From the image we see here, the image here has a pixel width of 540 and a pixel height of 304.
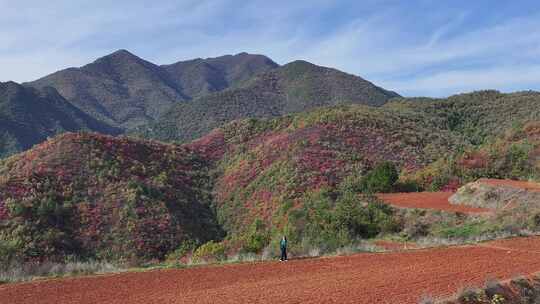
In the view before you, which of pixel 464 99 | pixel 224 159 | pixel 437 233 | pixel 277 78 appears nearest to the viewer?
pixel 437 233

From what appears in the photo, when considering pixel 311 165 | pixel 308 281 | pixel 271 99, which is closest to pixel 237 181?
pixel 311 165

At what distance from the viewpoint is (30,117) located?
3693 inches

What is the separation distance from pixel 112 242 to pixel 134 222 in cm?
248

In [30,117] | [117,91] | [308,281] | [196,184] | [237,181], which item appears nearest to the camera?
[308,281]

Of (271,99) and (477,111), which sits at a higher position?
(271,99)

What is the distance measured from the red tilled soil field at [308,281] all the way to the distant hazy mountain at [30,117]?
227ft

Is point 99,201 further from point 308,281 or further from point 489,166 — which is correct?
point 308,281

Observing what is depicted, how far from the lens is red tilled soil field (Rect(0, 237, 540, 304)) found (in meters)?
A: 10.8

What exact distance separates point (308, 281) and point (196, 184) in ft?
118

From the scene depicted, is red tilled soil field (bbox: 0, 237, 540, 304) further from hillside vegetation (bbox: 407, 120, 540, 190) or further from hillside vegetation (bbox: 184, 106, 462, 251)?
hillside vegetation (bbox: 407, 120, 540, 190)

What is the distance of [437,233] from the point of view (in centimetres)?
2248

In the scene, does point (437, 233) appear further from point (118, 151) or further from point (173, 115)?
Answer: point (173, 115)

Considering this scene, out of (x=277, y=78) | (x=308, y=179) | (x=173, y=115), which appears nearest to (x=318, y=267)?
(x=308, y=179)

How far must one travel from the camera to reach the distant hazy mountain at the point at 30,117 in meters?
81.6
